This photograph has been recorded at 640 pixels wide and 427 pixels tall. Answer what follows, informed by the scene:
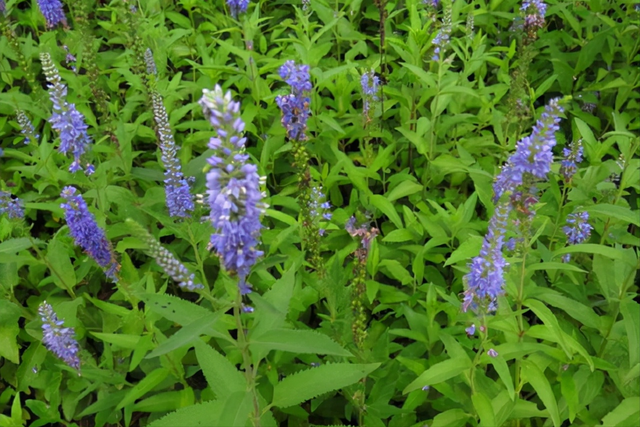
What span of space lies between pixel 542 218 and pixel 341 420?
1866mm

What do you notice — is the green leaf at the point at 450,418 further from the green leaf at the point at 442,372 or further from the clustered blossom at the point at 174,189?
the clustered blossom at the point at 174,189

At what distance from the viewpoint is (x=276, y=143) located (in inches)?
172

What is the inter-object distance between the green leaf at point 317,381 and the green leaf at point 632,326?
4.15ft

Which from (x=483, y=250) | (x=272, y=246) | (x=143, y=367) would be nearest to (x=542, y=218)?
(x=483, y=250)

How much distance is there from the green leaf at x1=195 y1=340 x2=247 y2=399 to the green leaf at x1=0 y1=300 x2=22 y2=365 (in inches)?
69.3

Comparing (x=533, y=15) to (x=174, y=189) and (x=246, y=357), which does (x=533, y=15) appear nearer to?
(x=174, y=189)

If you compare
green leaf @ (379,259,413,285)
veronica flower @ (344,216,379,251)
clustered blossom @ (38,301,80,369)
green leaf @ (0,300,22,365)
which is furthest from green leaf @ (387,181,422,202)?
green leaf @ (0,300,22,365)

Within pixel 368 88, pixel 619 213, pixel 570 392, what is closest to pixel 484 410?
pixel 570 392

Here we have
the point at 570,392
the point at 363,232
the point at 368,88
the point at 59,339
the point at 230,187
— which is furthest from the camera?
the point at 368,88

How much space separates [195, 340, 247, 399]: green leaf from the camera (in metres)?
2.25

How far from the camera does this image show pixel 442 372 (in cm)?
257

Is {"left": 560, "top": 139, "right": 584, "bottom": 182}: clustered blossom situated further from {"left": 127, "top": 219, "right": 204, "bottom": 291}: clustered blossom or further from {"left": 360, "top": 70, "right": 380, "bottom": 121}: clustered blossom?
{"left": 127, "top": 219, "right": 204, "bottom": 291}: clustered blossom

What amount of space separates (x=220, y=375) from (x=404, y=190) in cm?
217

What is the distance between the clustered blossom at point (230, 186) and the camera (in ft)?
4.86
